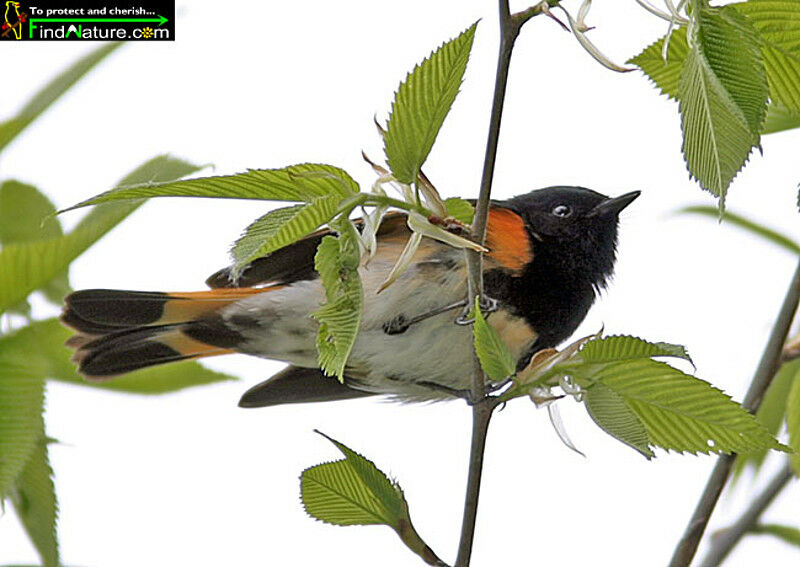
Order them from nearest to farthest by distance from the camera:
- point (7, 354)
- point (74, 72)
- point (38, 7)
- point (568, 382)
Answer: point (568, 382), point (7, 354), point (74, 72), point (38, 7)

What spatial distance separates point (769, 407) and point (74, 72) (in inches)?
60.5

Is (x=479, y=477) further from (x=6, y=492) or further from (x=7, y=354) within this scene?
(x=7, y=354)

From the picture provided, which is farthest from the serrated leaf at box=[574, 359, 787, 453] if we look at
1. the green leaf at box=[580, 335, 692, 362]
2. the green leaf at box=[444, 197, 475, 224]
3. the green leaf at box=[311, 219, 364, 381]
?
the green leaf at box=[311, 219, 364, 381]

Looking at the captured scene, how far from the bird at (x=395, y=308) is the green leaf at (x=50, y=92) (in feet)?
3.43

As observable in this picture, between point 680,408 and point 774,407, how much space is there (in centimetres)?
101

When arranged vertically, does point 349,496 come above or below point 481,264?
below

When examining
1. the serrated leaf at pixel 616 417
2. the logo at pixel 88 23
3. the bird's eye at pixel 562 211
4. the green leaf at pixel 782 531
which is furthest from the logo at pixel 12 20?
the green leaf at pixel 782 531

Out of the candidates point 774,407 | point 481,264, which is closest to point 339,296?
point 481,264

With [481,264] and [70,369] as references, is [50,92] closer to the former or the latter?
[70,369]

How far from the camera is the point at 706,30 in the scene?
3.59 ft

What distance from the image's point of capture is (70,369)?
6.57ft

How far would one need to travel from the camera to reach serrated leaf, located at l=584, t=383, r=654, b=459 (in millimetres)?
1228

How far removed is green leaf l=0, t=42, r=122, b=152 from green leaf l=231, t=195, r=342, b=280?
2.66ft

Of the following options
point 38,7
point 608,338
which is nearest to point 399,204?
point 608,338
